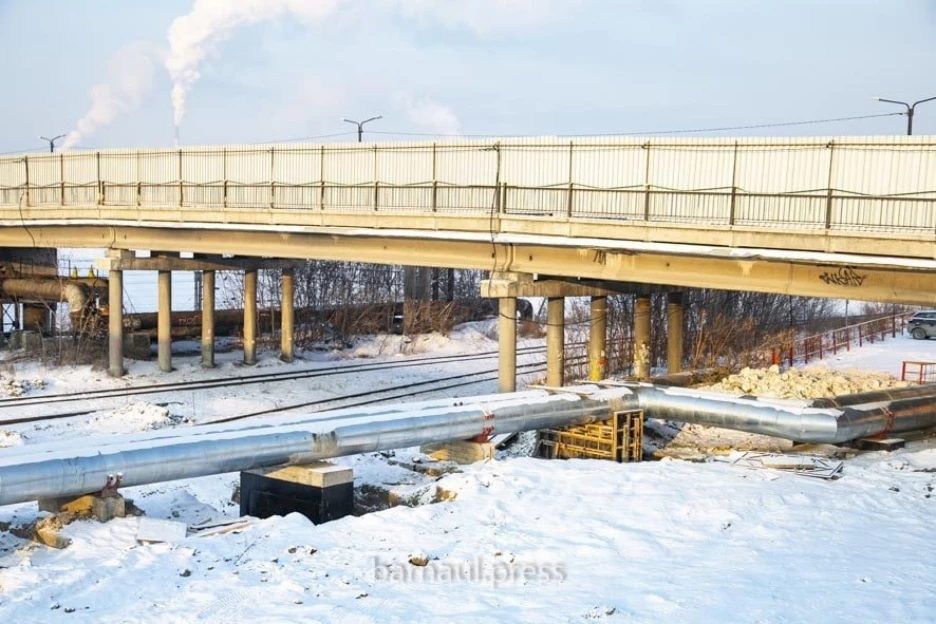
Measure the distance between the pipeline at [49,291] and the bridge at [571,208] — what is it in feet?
17.9

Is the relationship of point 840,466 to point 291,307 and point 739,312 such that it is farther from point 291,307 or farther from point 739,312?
point 739,312

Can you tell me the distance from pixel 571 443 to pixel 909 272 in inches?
266

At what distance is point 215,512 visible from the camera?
14055 millimetres

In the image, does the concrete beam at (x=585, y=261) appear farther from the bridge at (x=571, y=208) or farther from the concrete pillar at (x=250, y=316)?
the concrete pillar at (x=250, y=316)

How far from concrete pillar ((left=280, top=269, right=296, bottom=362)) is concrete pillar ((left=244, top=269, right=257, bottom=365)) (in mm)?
1271

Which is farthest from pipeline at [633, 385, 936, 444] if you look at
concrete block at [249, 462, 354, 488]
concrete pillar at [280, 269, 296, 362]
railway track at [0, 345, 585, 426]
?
concrete pillar at [280, 269, 296, 362]

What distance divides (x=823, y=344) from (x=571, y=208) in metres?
22.2

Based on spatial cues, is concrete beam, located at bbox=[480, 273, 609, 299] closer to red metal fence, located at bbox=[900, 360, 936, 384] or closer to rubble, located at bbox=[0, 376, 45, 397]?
red metal fence, located at bbox=[900, 360, 936, 384]

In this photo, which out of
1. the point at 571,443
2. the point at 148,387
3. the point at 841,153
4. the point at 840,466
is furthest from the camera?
the point at 148,387

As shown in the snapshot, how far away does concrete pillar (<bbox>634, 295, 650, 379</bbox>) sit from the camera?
2680 centimetres

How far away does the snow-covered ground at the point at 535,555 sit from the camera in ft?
30.1

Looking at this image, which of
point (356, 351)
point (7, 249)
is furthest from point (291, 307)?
point (7, 249)

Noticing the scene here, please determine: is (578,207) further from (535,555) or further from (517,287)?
(535,555)

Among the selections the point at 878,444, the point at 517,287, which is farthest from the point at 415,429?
the point at 878,444
